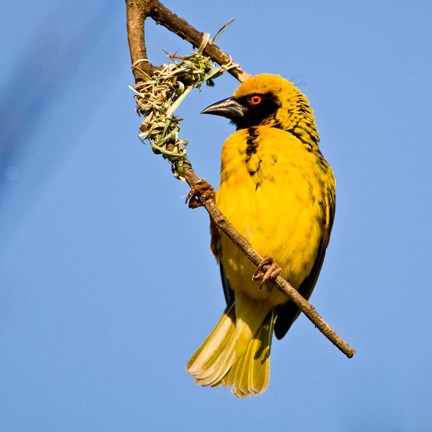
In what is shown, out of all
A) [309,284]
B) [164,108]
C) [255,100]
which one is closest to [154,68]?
[164,108]

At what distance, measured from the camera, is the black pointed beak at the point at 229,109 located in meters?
4.21

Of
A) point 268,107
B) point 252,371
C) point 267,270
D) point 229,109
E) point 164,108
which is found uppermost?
point 268,107

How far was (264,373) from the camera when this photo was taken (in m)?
4.24

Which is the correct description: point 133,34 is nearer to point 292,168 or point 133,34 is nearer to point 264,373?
point 292,168

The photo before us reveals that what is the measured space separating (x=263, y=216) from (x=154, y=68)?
1.09 m

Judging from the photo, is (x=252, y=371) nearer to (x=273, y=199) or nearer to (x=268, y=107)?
(x=273, y=199)

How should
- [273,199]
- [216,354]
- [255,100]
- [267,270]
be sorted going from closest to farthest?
[267,270]
[273,199]
[216,354]
[255,100]

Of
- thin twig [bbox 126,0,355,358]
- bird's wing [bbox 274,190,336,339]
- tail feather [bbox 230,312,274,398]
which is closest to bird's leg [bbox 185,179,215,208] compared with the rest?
thin twig [bbox 126,0,355,358]

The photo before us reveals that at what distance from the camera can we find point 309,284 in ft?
14.0

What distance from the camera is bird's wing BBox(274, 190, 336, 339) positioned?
4.10 meters

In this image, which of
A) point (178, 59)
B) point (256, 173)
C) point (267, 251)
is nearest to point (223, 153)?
point (256, 173)

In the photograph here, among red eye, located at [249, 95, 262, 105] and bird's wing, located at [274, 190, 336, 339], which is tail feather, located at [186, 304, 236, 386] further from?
red eye, located at [249, 95, 262, 105]

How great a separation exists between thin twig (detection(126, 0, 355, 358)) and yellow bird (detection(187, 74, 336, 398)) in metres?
0.83

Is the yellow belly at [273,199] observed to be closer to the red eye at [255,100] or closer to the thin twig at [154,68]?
the red eye at [255,100]
